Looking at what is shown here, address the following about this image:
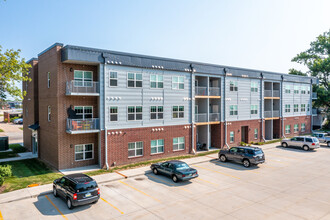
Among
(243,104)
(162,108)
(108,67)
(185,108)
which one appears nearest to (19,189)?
(108,67)

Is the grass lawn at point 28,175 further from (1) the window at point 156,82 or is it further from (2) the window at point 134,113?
(1) the window at point 156,82

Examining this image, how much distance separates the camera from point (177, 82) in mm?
26906

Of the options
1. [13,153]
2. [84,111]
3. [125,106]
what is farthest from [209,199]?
[13,153]

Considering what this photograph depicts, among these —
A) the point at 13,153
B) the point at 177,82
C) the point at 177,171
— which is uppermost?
the point at 177,82

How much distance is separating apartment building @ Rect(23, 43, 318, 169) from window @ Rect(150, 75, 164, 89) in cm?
10

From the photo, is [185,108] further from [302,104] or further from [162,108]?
[302,104]

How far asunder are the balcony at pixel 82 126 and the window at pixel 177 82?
937cm

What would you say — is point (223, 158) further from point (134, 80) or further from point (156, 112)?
point (134, 80)

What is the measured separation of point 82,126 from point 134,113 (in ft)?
16.8

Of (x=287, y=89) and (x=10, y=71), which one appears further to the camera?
(x=287, y=89)

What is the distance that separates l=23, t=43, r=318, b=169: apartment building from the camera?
2133 cm

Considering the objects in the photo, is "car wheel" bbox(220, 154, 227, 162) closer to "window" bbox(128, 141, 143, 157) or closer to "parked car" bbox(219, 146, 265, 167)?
"parked car" bbox(219, 146, 265, 167)

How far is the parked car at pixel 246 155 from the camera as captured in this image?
22.0 meters

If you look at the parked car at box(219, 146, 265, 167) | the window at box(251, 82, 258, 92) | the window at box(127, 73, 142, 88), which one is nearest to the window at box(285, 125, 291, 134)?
the window at box(251, 82, 258, 92)
